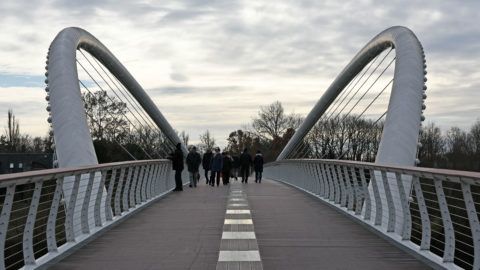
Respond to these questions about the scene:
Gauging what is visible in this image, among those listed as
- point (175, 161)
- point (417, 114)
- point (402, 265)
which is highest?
point (417, 114)

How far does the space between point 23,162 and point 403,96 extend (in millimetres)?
45680

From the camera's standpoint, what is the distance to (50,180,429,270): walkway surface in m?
7.08

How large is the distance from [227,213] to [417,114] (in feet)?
24.4

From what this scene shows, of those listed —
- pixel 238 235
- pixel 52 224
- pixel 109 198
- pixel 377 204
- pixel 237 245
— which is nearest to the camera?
pixel 52 224

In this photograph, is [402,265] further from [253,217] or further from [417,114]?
[417,114]

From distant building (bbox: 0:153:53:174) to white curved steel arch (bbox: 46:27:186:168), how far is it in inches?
1296

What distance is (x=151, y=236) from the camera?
30.7 feet

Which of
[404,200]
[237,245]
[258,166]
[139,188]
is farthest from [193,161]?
[404,200]

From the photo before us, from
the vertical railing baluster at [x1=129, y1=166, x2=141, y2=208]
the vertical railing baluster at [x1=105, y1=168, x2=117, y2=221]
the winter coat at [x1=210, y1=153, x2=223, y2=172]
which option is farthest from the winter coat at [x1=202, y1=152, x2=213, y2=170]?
A: the vertical railing baluster at [x1=105, y1=168, x2=117, y2=221]

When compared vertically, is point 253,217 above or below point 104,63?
below

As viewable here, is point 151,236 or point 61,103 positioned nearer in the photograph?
point 151,236

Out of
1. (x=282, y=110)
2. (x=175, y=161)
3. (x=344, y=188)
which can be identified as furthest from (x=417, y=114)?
(x=282, y=110)

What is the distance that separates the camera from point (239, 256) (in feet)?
23.9

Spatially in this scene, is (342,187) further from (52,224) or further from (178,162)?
(52,224)
